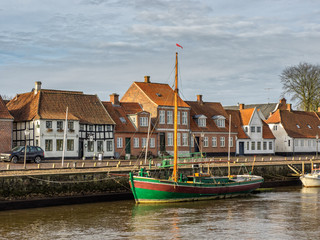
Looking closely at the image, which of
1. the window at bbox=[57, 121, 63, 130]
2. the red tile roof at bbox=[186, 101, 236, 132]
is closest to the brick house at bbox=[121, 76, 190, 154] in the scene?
the red tile roof at bbox=[186, 101, 236, 132]

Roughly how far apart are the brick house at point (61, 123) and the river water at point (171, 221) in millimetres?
17817

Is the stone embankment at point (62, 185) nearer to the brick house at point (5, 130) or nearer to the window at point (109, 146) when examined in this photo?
the brick house at point (5, 130)

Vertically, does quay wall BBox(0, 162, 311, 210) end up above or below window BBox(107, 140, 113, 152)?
below

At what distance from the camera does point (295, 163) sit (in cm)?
5712

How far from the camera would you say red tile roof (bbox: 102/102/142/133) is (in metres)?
→ 59.8

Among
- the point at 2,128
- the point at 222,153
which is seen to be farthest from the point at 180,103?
the point at 2,128

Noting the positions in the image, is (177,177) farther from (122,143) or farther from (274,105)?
(274,105)

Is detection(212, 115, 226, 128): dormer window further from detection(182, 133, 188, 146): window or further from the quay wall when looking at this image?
the quay wall

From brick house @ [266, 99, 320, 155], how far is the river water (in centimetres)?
3843

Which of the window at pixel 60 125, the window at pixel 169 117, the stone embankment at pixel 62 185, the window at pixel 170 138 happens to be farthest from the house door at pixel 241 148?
the stone embankment at pixel 62 185

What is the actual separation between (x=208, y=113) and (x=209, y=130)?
4.07 metres

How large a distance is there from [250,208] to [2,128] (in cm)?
2724

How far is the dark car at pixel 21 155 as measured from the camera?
45312 millimetres

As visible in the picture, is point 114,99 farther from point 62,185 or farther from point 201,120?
point 62,185
